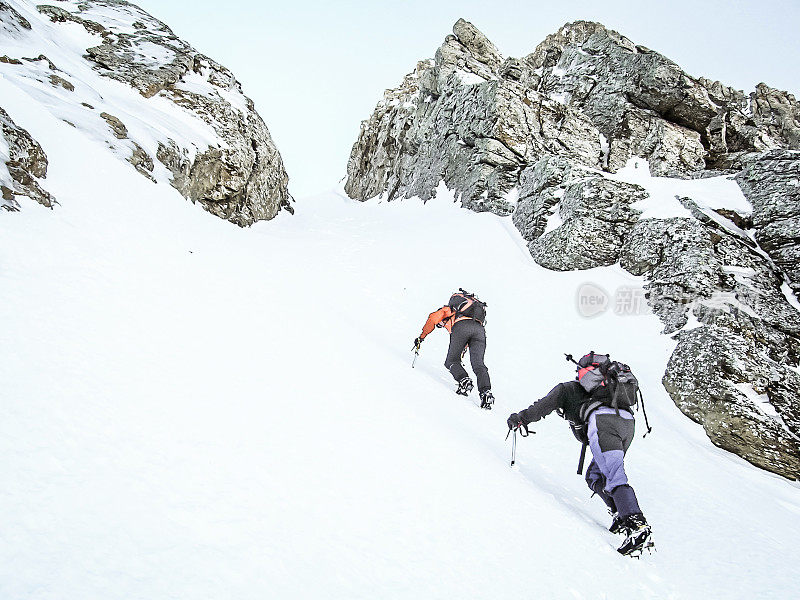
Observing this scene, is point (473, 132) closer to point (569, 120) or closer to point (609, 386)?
point (569, 120)

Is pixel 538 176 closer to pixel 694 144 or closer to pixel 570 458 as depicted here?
pixel 694 144

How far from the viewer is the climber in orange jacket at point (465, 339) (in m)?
7.10

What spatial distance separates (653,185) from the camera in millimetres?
16375

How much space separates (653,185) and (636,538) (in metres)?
16.5

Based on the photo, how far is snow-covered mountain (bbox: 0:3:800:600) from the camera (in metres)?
1.88

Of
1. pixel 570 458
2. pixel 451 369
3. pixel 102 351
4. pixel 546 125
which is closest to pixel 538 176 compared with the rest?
pixel 546 125

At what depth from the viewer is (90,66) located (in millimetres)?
19250

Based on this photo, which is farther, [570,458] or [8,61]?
[8,61]

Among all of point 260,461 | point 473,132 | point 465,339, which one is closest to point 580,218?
point 465,339

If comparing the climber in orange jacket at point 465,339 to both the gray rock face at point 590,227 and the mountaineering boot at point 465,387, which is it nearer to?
the mountaineering boot at point 465,387

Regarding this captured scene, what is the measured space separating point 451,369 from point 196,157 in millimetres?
14415

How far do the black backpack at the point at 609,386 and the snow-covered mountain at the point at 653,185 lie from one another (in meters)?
6.14

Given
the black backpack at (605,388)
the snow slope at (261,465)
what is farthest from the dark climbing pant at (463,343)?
the black backpack at (605,388)

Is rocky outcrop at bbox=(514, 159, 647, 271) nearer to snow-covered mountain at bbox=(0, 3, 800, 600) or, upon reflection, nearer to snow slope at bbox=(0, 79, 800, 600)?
snow-covered mountain at bbox=(0, 3, 800, 600)
